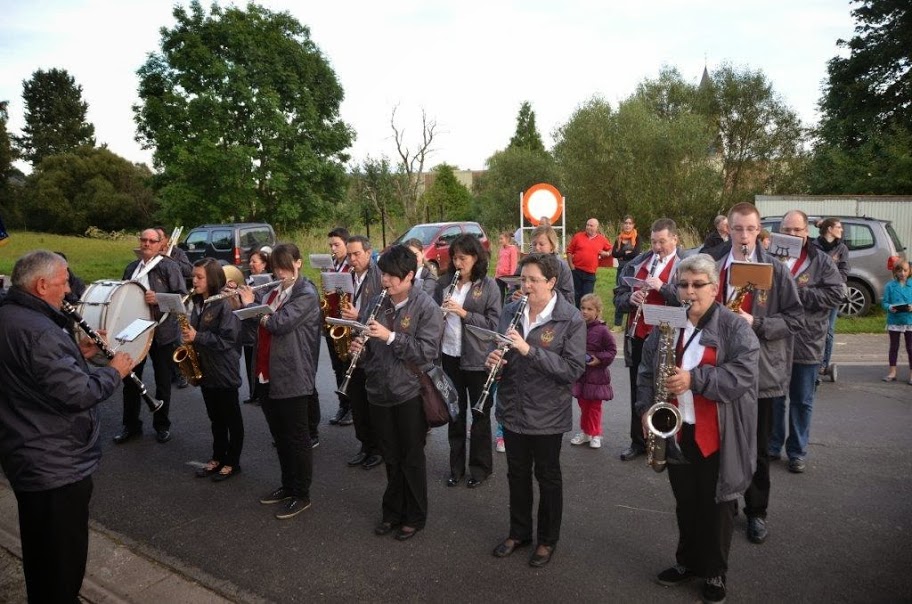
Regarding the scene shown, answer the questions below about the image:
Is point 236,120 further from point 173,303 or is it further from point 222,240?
point 173,303

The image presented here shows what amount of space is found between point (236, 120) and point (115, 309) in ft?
87.3

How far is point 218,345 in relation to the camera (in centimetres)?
519

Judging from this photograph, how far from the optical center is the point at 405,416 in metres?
4.30

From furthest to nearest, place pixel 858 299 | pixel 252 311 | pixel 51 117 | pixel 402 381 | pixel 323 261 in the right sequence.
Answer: pixel 51 117 < pixel 858 299 < pixel 323 261 < pixel 252 311 < pixel 402 381

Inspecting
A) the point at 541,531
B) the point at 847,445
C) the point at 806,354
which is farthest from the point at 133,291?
the point at 847,445

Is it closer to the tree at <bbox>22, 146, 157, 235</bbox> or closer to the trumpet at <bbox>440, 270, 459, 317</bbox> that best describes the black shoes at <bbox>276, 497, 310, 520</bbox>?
the trumpet at <bbox>440, 270, 459, 317</bbox>

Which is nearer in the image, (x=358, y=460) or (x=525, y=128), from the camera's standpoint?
(x=358, y=460)

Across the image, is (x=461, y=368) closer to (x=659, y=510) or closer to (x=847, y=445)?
(x=659, y=510)

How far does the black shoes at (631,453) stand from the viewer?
5.70m

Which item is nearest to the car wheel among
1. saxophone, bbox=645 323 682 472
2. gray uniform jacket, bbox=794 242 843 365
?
gray uniform jacket, bbox=794 242 843 365

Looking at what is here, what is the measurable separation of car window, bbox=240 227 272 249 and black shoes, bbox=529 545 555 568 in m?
15.3

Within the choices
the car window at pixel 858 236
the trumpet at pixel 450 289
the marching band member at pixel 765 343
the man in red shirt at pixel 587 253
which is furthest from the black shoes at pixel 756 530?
the car window at pixel 858 236

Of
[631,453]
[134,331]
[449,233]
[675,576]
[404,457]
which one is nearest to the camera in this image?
[675,576]

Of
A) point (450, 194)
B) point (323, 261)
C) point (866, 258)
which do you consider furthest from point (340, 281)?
point (450, 194)
